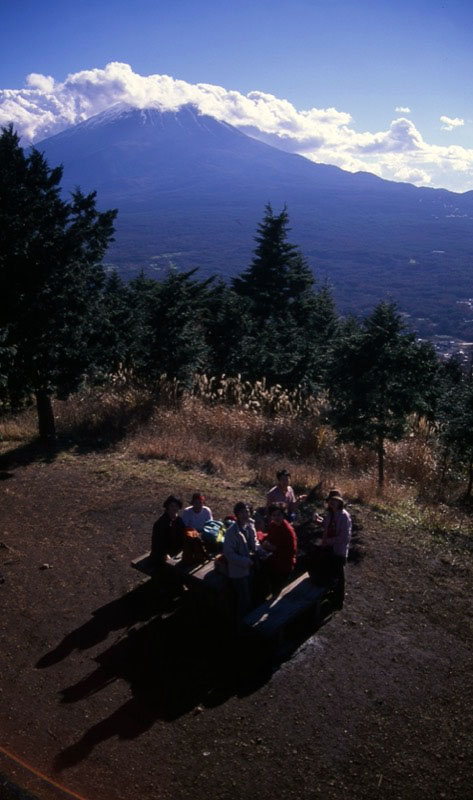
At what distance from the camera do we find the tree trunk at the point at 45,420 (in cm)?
1220

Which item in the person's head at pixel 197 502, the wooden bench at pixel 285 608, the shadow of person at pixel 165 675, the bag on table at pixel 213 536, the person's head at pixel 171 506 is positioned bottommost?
the shadow of person at pixel 165 675

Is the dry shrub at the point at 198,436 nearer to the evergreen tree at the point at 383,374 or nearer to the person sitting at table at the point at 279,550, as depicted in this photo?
the evergreen tree at the point at 383,374

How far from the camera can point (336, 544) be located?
21.6 feet

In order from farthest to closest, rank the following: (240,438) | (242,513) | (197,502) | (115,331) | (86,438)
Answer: (115,331)
(86,438)
(240,438)
(197,502)
(242,513)

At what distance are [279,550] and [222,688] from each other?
1596 millimetres

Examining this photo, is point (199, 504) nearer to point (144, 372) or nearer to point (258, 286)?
point (144, 372)

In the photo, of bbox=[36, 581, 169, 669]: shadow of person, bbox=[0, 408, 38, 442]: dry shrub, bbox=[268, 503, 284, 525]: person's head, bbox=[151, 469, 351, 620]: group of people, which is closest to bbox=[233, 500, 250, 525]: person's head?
bbox=[151, 469, 351, 620]: group of people

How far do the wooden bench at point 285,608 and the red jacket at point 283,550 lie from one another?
225 mm

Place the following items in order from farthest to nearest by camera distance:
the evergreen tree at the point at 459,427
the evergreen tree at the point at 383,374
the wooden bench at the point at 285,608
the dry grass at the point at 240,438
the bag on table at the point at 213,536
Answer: the dry grass at the point at 240,438 < the evergreen tree at the point at 459,427 < the evergreen tree at the point at 383,374 < the bag on table at the point at 213,536 < the wooden bench at the point at 285,608

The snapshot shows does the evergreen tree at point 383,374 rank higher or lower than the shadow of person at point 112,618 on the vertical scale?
higher

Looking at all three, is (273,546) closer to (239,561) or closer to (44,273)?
(239,561)

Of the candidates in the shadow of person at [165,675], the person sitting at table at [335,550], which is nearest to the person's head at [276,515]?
the person sitting at table at [335,550]

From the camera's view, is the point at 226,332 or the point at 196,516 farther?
the point at 226,332

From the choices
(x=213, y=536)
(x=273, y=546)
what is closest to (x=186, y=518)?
(x=213, y=536)
